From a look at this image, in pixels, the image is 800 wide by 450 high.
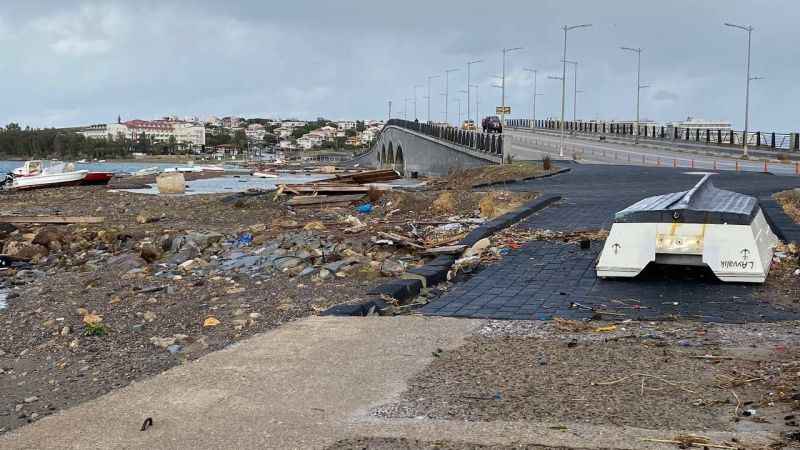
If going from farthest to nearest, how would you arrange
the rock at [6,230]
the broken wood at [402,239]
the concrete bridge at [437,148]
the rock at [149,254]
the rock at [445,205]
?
the concrete bridge at [437,148], the rock at [6,230], the rock at [445,205], the rock at [149,254], the broken wood at [402,239]

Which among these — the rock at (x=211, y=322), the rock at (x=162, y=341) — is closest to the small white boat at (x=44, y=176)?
the rock at (x=211, y=322)

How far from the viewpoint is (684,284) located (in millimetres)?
10102

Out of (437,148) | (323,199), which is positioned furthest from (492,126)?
(323,199)

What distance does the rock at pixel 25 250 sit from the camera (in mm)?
19156

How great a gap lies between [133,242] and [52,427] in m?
16.0

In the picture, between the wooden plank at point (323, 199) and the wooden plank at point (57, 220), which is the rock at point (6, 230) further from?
the wooden plank at point (323, 199)

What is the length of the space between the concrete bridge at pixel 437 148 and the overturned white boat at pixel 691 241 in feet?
99.2

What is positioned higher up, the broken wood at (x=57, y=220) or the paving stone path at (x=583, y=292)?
the paving stone path at (x=583, y=292)

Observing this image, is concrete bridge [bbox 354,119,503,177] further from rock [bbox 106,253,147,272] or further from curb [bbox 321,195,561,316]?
curb [bbox 321,195,561,316]

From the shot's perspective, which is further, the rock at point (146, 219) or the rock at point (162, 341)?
the rock at point (146, 219)

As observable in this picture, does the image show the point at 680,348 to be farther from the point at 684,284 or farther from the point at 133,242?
the point at 133,242

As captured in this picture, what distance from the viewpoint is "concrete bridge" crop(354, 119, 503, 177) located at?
44750mm

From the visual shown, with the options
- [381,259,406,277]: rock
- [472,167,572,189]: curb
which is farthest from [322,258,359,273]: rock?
[472,167,572,189]: curb

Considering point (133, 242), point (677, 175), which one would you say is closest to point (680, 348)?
point (133, 242)
